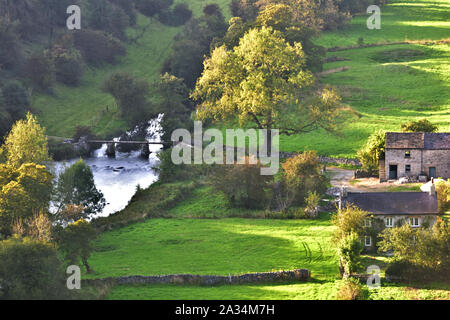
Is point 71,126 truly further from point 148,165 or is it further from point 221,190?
point 221,190

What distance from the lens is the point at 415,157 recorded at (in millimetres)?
66312

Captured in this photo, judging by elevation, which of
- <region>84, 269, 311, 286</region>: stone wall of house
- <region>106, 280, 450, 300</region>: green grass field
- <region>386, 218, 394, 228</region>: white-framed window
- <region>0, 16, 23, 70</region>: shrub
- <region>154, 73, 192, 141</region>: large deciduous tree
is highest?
<region>0, 16, 23, 70</region>: shrub

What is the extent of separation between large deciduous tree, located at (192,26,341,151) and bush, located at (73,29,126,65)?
4831 cm

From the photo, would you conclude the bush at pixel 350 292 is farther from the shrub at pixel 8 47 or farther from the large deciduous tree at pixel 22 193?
the shrub at pixel 8 47

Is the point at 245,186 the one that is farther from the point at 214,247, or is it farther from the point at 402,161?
the point at 402,161

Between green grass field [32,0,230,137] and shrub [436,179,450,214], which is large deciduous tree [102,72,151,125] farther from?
shrub [436,179,450,214]

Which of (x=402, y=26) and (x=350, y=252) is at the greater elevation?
(x=402, y=26)

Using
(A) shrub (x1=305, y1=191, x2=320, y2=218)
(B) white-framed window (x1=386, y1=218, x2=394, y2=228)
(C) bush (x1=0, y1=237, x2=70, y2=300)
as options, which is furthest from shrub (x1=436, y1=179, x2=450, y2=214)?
(C) bush (x1=0, y1=237, x2=70, y2=300)

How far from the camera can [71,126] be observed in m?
95.4

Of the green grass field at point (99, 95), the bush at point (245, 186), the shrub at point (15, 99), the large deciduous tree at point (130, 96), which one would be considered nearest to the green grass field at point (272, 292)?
the bush at point (245, 186)

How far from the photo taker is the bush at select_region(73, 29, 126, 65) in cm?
12288

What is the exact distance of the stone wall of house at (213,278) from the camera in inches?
1738

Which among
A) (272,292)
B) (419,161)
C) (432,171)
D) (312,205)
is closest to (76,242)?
(272,292)

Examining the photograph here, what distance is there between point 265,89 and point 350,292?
39602 mm
